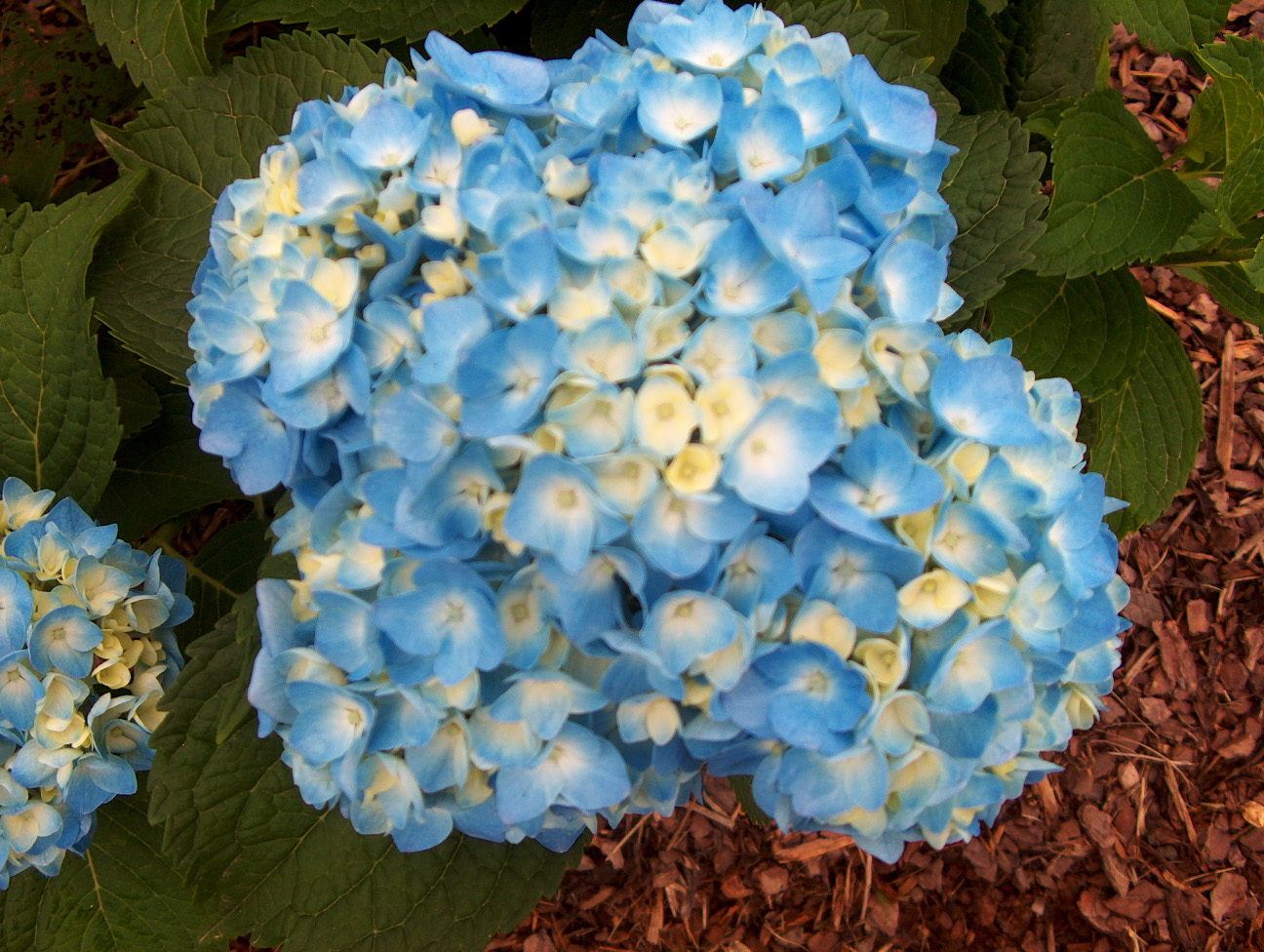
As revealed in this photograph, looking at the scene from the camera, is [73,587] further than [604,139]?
Yes

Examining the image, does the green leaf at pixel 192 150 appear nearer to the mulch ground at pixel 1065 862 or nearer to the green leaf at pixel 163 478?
the green leaf at pixel 163 478

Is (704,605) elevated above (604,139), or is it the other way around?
(604,139)

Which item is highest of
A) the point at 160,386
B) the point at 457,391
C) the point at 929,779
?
the point at 457,391

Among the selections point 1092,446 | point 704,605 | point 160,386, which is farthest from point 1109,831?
point 160,386

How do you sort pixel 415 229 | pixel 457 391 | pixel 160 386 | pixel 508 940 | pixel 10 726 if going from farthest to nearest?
1. pixel 508 940
2. pixel 160 386
3. pixel 10 726
4. pixel 415 229
5. pixel 457 391

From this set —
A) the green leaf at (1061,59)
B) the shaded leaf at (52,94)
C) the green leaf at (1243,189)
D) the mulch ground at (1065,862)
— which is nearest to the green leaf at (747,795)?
the mulch ground at (1065,862)

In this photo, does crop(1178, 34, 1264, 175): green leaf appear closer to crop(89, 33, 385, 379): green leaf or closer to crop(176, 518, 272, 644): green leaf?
crop(89, 33, 385, 379): green leaf

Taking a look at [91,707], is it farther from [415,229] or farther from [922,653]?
[922,653]

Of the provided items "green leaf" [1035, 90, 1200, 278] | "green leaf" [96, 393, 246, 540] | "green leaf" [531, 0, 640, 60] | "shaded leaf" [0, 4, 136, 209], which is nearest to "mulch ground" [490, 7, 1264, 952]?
"green leaf" [1035, 90, 1200, 278]
